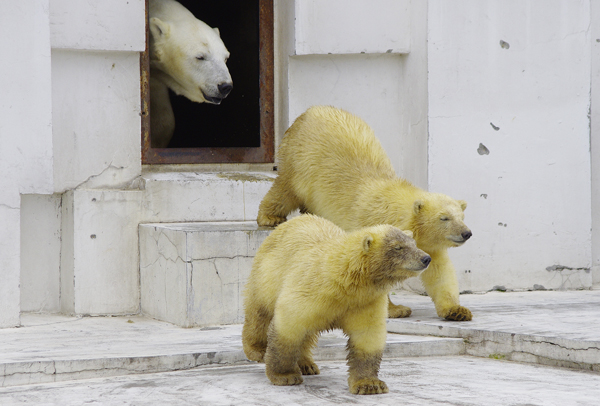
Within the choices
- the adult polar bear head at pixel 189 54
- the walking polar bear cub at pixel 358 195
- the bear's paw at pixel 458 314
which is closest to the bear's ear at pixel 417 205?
the walking polar bear cub at pixel 358 195

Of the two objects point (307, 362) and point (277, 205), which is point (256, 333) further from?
point (277, 205)

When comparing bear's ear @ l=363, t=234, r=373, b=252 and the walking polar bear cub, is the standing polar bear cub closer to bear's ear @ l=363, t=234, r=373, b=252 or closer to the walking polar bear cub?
bear's ear @ l=363, t=234, r=373, b=252

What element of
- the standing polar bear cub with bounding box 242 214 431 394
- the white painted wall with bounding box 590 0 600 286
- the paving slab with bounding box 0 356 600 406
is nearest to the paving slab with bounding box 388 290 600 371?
the paving slab with bounding box 0 356 600 406

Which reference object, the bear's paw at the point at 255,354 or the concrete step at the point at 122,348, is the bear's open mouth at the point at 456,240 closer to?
the concrete step at the point at 122,348

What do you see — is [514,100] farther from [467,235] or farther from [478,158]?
[467,235]

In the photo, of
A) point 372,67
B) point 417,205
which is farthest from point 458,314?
point 372,67

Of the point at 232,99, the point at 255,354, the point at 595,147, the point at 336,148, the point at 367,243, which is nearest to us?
the point at 367,243

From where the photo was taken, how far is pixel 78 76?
5617 millimetres

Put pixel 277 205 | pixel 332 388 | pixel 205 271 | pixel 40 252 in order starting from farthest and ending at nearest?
1. pixel 40 252
2. pixel 277 205
3. pixel 205 271
4. pixel 332 388

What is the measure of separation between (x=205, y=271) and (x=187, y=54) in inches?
75.7

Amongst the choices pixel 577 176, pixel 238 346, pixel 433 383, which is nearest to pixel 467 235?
pixel 433 383

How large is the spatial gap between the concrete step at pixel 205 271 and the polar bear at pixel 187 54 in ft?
4.29

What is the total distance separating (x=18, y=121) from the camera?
16.8ft

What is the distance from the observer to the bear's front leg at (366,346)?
3.35 m
